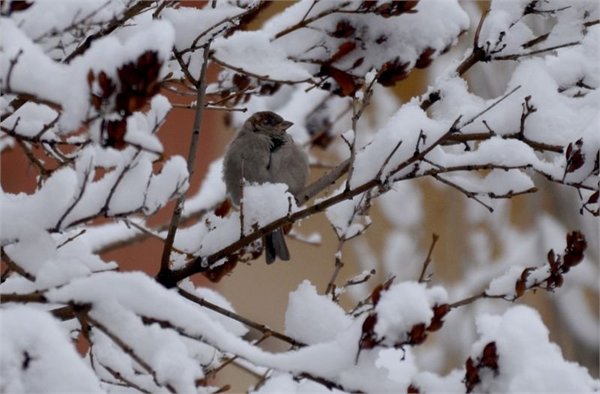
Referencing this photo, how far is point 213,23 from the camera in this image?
1976 mm

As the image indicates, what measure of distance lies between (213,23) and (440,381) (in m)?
1.02

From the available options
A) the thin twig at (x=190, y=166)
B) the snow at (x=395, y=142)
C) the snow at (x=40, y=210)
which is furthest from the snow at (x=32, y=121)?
the snow at (x=395, y=142)

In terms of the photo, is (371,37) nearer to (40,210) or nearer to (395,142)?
(395,142)

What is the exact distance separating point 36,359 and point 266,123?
205 centimetres

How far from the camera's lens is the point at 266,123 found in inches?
125

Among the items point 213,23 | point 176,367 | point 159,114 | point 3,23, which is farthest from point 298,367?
point 213,23

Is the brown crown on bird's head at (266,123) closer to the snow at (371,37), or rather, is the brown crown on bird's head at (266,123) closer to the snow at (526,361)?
the snow at (371,37)

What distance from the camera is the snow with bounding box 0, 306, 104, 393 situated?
1.21 meters

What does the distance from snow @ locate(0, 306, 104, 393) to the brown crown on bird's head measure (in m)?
1.99

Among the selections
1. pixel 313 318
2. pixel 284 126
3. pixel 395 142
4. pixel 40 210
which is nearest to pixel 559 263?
pixel 395 142

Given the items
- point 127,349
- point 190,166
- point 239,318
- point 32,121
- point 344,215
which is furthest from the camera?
point 344,215

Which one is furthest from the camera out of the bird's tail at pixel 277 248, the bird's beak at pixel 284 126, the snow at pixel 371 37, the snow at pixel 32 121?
the bird's beak at pixel 284 126

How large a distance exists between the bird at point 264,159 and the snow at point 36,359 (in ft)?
5.63

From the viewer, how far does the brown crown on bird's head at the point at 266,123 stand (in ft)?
10.4
